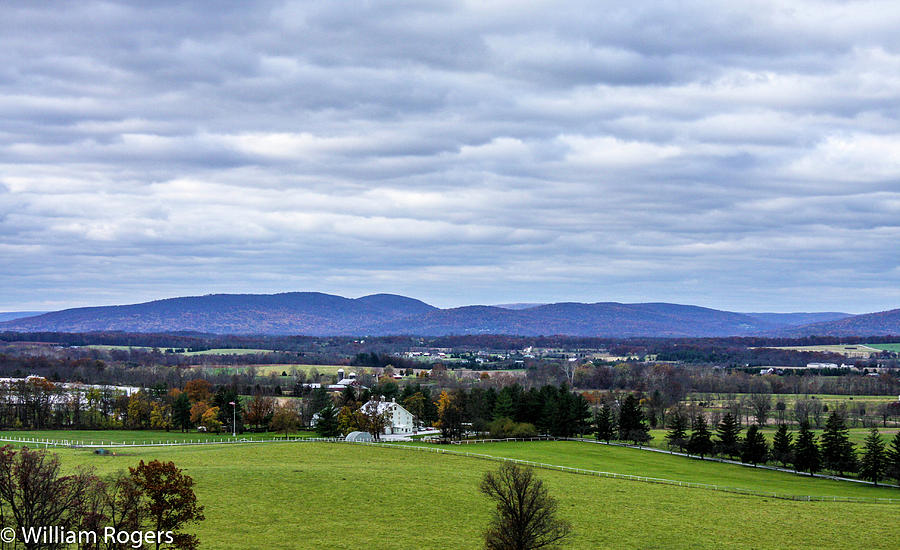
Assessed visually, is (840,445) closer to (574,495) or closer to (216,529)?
(574,495)

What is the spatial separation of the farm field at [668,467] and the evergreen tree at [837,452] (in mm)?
3484

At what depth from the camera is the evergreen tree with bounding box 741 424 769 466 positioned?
76.9 m

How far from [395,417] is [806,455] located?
53.6 m

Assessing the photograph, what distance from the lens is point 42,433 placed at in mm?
92688

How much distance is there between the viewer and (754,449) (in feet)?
253

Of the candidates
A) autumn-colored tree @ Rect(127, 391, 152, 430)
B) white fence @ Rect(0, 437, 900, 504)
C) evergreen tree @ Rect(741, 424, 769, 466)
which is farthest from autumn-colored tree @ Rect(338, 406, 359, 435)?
evergreen tree @ Rect(741, 424, 769, 466)

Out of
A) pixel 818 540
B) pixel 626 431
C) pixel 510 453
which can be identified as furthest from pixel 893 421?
pixel 818 540

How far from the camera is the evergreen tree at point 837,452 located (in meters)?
71.9

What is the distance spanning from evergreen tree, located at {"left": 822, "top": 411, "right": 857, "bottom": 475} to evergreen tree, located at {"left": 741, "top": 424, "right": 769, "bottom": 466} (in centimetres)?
580

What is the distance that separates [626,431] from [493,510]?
5132cm

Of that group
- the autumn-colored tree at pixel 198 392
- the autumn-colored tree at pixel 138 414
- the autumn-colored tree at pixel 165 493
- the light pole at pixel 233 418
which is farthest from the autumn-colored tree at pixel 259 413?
the autumn-colored tree at pixel 165 493

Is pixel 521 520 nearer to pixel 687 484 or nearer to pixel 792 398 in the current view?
pixel 687 484

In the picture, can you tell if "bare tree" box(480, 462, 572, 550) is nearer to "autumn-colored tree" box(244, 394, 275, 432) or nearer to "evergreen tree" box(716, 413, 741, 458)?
"evergreen tree" box(716, 413, 741, 458)

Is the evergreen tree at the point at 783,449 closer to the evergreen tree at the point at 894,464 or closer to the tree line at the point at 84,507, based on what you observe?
the evergreen tree at the point at 894,464
